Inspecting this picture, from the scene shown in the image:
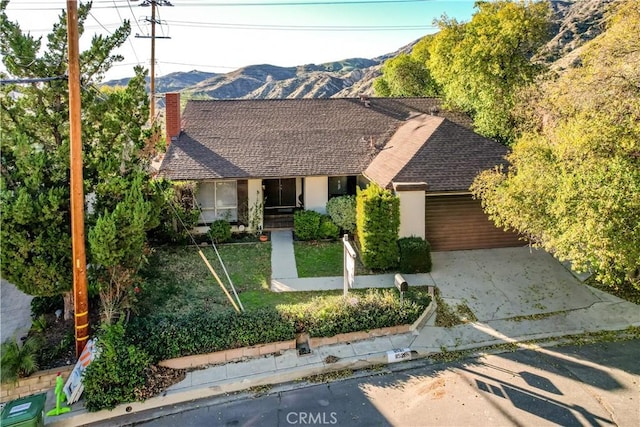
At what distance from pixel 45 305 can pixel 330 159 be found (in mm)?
10854

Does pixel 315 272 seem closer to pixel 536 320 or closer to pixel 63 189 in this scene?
pixel 536 320

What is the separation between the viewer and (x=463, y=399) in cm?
778

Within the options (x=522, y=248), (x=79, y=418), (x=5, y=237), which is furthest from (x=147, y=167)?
(x=522, y=248)

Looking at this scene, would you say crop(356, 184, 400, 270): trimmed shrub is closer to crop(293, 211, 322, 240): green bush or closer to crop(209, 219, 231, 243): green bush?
crop(293, 211, 322, 240): green bush

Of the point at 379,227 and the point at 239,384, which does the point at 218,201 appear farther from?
the point at 239,384

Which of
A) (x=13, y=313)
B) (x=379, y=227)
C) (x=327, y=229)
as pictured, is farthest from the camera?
(x=327, y=229)

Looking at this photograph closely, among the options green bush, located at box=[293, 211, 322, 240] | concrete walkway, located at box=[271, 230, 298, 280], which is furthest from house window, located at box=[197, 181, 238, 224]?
green bush, located at box=[293, 211, 322, 240]

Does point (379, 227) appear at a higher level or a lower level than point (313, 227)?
higher

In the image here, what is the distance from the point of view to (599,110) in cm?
912

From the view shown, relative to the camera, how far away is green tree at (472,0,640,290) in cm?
767

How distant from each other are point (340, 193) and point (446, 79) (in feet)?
27.3

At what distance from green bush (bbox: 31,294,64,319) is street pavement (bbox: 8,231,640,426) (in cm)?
308

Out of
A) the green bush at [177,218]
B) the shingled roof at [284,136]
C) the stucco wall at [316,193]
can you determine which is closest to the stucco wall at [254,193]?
the shingled roof at [284,136]

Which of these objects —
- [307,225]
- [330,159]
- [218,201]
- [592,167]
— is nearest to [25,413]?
[307,225]
